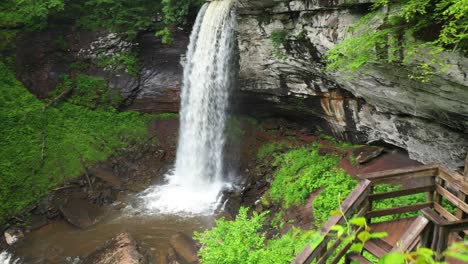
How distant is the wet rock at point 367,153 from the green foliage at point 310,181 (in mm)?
670

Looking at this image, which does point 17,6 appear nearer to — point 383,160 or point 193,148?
point 193,148

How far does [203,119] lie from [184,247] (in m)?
5.49

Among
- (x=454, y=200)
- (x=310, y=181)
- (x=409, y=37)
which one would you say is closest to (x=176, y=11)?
(x=310, y=181)

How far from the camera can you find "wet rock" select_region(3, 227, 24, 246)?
1058 cm

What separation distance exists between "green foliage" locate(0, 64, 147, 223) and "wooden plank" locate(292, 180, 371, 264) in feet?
37.5

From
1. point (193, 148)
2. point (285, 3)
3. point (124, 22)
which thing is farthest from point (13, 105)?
point (285, 3)

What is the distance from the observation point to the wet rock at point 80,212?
1140 centimetres

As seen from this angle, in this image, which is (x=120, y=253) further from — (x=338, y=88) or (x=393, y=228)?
(x=338, y=88)

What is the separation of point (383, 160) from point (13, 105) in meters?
13.8

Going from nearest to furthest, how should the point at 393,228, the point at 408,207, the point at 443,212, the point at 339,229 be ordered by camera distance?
the point at 339,229
the point at 443,212
the point at 408,207
the point at 393,228

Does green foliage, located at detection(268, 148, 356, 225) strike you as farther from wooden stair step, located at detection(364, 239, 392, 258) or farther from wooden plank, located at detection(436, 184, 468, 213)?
wooden stair step, located at detection(364, 239, 392, 258)

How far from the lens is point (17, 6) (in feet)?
48.2

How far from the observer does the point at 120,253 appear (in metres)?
9.24

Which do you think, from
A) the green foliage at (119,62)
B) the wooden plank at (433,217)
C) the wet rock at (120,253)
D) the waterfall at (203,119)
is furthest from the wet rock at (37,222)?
the wooden plank at (433,217)
